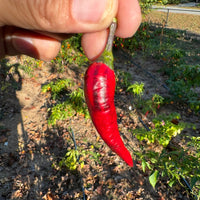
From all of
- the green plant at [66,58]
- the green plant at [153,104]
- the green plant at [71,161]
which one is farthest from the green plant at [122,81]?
the green plant at [71,161]

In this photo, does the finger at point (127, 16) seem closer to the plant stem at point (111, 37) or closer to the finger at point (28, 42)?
the plant stem at point (111, 37)

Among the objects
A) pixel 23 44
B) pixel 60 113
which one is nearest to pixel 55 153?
pixel 60 113

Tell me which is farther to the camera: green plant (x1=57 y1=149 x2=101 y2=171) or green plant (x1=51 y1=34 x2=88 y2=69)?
green plant (x1=51 y1=34 x2=88 y2=69)

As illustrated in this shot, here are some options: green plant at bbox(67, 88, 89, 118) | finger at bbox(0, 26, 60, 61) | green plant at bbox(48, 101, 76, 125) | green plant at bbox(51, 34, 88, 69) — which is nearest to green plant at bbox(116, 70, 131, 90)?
green plant at bbox(51, 34, 88, 69)

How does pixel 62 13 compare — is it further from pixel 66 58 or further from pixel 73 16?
pixel 66 58

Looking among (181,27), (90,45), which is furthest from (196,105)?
(181,27)

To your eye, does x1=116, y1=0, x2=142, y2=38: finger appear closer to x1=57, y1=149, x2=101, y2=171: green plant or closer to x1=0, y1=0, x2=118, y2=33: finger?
x1=0, y1=0, x2=118, y2=33: finger
